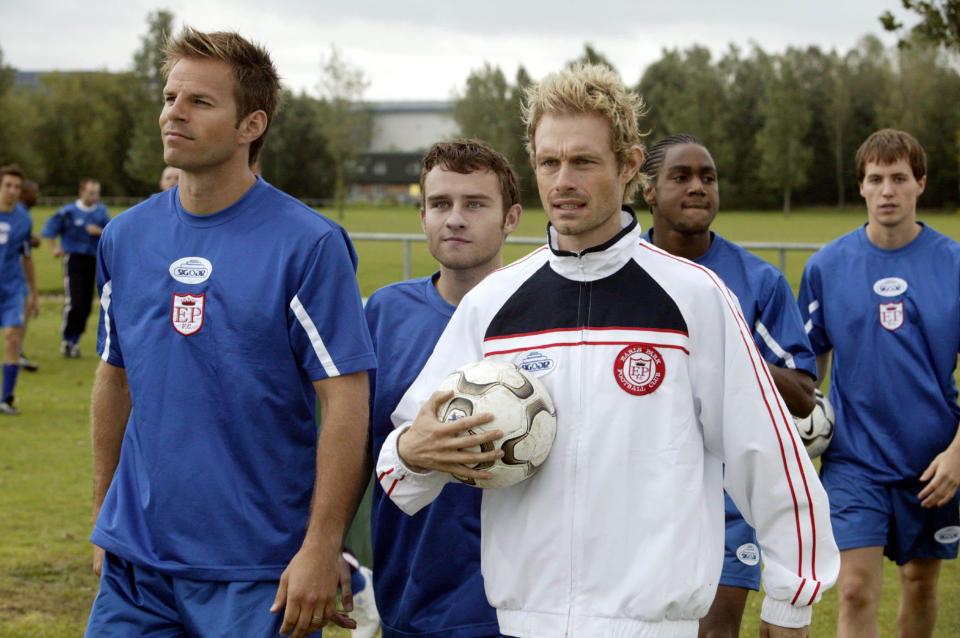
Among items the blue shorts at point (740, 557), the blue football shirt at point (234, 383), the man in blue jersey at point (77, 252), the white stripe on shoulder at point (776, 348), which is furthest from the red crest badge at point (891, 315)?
the man in blue jersey at point (77, 252)

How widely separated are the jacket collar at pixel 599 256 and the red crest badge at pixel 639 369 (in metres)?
0.26

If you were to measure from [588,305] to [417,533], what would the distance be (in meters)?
1.13

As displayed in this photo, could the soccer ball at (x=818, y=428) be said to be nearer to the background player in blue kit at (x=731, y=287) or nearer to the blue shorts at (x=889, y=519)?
the blue shorts at (x=889, y=519)

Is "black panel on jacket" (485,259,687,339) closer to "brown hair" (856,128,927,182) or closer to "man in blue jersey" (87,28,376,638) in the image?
"man in blue jersey" (87,28,376,638)

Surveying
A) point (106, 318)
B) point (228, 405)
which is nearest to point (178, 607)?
point (228, 405)

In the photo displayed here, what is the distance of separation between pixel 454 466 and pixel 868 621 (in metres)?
3.00

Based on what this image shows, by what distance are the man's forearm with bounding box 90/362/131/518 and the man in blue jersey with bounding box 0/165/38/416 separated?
9440mm

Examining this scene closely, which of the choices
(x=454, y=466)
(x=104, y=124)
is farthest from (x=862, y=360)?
(x=104, y=124)

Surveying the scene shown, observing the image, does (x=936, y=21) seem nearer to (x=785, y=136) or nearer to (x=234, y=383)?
(x=234, y=383)

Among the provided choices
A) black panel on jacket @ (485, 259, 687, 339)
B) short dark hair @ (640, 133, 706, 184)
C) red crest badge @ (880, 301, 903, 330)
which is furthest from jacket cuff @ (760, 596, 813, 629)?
red crest badge @ (880, 301, 903, 330)

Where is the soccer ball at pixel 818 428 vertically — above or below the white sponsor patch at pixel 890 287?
below

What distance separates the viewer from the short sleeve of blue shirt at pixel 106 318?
354cm

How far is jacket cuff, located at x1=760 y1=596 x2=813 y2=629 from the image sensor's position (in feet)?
9.81

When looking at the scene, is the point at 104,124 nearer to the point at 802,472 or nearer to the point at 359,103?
the point at 359,103
